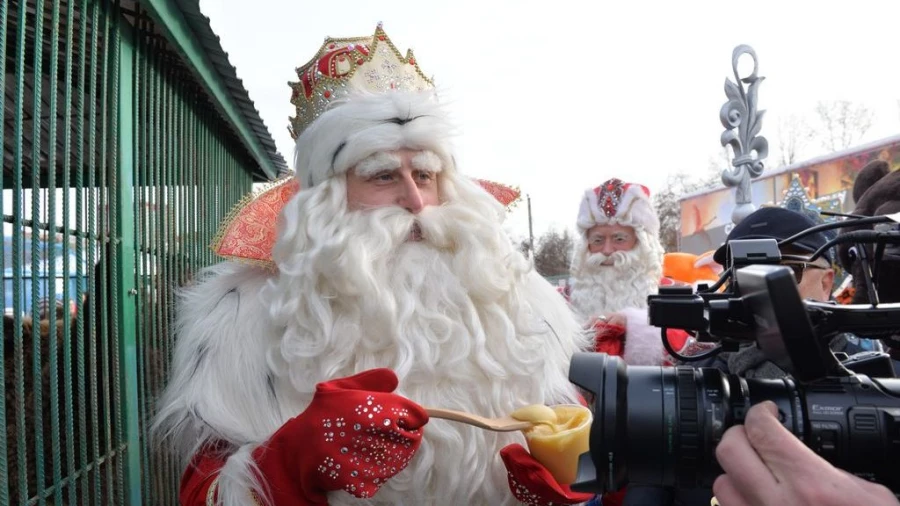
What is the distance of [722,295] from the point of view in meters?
1.02

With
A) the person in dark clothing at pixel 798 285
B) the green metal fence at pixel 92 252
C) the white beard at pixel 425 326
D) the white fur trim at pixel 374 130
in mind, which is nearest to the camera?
the person in dark clothing at pixel 798 285

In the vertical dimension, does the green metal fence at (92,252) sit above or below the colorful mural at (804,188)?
below

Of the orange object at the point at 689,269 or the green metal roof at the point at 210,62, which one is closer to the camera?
the green metal roof at the point at 210,62

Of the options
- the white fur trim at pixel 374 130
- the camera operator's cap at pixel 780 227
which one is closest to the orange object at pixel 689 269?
the camera operator's cap at pixel 780 227

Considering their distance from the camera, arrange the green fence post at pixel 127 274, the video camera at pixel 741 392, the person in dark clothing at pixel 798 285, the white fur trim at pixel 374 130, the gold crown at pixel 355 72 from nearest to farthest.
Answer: the video camera at pixel 741 392
the person in dark clothing at pixel 798 285
the white fur trim at pixel 374 130
the gold crown at pixel 355 72
the green fence post at pixel 127 274

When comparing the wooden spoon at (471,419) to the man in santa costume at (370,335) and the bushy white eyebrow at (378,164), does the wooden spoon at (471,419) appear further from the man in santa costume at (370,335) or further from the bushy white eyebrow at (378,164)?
the bushy white eyebrow at (378,164)

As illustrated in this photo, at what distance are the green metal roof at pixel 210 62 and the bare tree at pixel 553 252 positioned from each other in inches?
937

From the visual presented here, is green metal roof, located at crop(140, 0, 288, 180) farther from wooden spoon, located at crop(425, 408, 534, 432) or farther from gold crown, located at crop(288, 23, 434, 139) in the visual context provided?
wooden spoon, located at crop(425, 408, 534, 432)

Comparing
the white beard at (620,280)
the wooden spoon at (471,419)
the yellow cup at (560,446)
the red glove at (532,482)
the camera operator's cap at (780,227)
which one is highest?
the camera operator's cap at (780,227)

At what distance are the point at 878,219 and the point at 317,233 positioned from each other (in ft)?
4.40

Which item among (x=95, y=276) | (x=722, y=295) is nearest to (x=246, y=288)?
(x=95, y=276)

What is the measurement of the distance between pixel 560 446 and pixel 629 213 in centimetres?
274

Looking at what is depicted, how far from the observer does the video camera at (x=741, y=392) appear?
856 mm

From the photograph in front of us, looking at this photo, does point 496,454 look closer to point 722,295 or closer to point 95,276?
point 722,295
